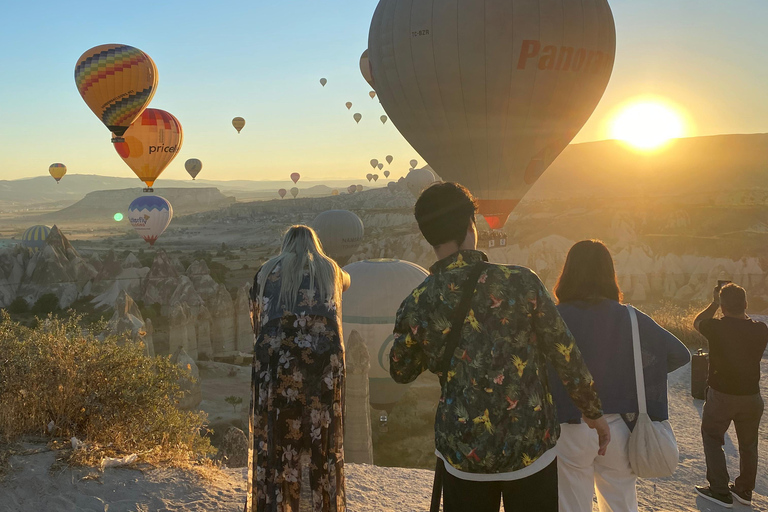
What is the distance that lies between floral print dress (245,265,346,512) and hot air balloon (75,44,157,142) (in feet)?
101

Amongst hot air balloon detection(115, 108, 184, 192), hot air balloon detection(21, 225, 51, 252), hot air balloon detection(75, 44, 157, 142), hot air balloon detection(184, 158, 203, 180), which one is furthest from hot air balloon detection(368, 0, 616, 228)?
hot air balloon detection(184, 158, 203, 180)

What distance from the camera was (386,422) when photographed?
16828 mm

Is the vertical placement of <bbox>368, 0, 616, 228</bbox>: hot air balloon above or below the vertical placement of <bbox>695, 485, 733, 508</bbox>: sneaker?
above

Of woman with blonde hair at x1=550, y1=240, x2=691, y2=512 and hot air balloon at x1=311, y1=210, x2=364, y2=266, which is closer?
woman with blonde hair at x1=550, y1=240, x2=691, y2=512

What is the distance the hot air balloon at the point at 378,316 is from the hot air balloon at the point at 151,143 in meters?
22.7

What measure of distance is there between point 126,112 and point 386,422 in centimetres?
2282

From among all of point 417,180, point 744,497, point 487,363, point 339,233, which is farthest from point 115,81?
point 417,180

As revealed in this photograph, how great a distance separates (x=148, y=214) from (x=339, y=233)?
14.4 meters

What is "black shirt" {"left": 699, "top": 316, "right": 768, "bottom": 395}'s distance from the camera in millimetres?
4750

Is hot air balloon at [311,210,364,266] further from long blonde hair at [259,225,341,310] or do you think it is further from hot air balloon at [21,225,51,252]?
long blonde hair at [259,225,341,310]

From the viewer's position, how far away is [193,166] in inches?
2977

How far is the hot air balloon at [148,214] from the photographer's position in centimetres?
4378

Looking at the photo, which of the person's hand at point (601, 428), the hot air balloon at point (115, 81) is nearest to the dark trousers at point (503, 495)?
the person's hand at point (601, 428)

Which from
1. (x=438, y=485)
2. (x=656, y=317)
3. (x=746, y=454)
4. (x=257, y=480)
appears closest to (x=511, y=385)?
(x=438, y=485)
